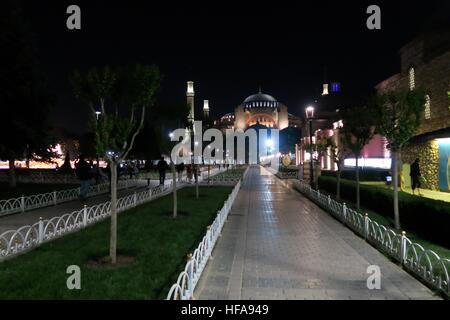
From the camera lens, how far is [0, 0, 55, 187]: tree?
830 inches

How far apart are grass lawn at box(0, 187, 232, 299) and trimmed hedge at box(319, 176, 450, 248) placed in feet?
18.0

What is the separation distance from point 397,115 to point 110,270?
8.62 metres

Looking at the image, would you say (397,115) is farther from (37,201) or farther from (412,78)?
(412,78)

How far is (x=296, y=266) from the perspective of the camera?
7.79 m

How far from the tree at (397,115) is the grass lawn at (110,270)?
565cm

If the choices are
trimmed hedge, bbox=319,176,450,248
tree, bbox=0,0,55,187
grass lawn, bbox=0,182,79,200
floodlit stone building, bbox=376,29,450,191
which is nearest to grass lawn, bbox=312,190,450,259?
trimmed hedge, bbox=319,176,450,248

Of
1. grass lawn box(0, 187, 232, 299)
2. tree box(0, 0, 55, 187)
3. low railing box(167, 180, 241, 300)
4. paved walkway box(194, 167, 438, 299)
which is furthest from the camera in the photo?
tree box(0, 0, 55, 187)

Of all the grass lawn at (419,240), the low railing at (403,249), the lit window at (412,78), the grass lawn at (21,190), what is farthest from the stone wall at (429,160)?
the grass lawn at (21,190)

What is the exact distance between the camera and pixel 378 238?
9.53 m

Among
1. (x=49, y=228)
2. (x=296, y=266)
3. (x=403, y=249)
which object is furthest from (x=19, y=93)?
(x=403, y=249)

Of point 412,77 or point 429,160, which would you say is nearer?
point 429,160

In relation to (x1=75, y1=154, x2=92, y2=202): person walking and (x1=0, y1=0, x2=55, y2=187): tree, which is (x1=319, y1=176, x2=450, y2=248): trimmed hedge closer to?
(x1=75, y1=154, x2=92, y2=202): person walking

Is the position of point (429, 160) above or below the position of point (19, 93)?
below
